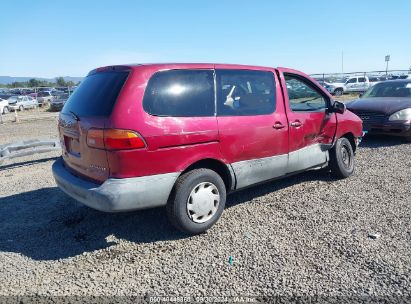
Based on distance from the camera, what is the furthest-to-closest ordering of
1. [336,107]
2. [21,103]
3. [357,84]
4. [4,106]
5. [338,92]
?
1. [21,103]
2. [357,84]
3. [338,92]
4. [4,106]
5. [336,107]

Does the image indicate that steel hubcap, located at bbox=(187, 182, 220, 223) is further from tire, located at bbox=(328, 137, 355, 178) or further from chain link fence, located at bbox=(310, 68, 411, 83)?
chain link fence, located at bbox=(310, 68, 411, 83)

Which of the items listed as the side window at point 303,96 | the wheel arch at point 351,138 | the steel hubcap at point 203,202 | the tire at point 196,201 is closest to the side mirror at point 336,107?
the side window at point 303,96

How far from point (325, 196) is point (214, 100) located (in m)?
2.23

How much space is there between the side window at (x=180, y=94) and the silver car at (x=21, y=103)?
1248 inches

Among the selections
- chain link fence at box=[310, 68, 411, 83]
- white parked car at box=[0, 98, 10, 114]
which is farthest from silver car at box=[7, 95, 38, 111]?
chain link fence at box=[310, 68, 411, 83]

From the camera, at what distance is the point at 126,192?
3.32 metres

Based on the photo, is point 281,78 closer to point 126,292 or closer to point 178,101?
point 178,101

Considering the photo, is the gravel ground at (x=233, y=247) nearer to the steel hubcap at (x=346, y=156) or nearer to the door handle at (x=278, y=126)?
the steel hubcap at (x=346, y=156)

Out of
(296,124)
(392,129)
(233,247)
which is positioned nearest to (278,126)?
(296,124)

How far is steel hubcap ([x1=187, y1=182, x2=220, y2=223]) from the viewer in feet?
12.4

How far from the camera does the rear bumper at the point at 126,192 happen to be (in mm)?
3305

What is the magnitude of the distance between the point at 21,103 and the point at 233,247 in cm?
3407

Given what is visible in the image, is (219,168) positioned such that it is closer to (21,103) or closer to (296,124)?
(296,124)

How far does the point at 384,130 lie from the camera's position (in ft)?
27.6
